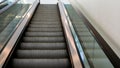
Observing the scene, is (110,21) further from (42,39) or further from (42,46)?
(42,39)

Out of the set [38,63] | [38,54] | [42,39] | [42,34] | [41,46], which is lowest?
[42,34]

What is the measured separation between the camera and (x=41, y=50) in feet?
13.4

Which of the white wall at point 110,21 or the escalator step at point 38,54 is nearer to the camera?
the white wall at point 110,21

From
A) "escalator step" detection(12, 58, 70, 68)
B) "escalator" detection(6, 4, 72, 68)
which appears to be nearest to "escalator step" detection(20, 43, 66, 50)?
"escalator" detection(6, 4, 72, 68)

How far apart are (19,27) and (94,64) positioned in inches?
109

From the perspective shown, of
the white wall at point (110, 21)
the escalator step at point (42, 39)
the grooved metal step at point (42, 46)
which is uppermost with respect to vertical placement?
the white wall at point (110, 21)

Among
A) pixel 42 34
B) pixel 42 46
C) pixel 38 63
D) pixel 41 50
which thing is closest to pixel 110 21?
pixel 38 63

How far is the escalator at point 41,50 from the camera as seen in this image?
3607 mm

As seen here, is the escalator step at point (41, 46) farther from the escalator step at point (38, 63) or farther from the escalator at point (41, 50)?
the escalator step at point (38, 63)

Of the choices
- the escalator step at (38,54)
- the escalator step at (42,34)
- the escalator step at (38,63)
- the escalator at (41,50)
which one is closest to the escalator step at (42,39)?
the escalator at (41,50)

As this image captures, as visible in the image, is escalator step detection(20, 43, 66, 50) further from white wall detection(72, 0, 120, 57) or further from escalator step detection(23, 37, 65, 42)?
white wall detection(72, 0, 120, 57)

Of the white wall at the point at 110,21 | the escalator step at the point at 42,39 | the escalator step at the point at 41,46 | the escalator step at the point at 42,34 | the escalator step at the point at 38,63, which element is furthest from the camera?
the escalator step at the point at 42,34

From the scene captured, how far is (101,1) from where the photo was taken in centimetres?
354

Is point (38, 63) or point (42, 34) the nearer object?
point (38, 63)
